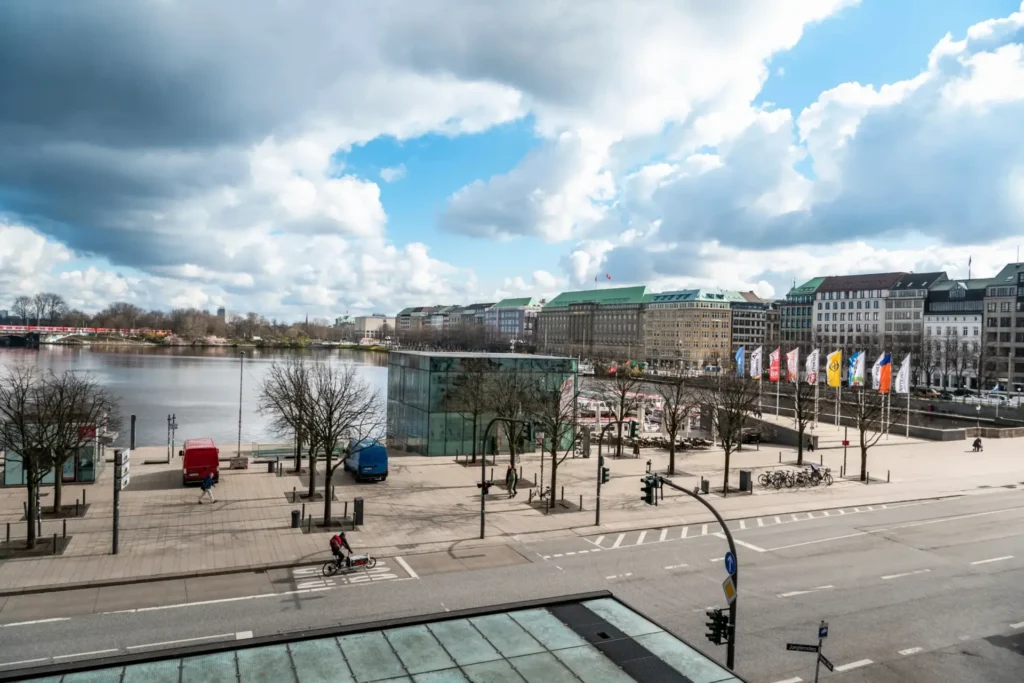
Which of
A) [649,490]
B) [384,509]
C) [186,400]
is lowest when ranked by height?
[384,509]

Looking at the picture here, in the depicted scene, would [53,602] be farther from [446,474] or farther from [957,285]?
[957,285]

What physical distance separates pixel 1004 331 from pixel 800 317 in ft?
165

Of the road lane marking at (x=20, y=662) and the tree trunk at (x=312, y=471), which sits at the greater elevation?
the tree trunk at (x=312, y=471)

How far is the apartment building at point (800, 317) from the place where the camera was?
166 metres

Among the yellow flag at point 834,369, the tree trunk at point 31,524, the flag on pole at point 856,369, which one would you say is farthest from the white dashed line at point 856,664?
the flag on pole at point 856,369

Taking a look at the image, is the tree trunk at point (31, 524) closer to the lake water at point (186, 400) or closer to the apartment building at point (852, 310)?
the lake water at point (186, 400)

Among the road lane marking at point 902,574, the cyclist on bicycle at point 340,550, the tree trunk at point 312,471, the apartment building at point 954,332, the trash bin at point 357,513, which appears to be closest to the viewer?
the cyclist on bicycle at point 340,550

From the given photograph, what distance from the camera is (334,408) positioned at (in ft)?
100

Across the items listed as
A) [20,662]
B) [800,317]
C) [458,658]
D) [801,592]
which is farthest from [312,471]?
[800,317]

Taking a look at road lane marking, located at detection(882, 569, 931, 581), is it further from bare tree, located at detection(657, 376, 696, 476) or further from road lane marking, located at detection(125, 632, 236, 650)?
road lane marking, located at detection(125, 632, 236, 650)

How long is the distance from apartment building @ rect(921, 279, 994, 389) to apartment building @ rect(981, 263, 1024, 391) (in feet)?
6.14

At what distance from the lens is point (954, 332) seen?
131 meters

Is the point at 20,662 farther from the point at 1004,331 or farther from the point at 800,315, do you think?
the point at 800,315

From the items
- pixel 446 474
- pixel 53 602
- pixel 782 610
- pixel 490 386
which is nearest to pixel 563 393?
pixel 490 386
